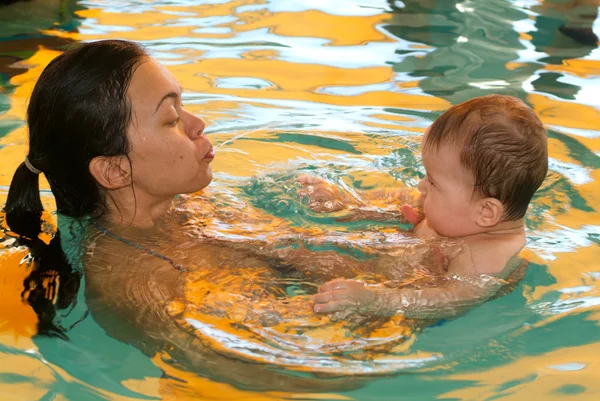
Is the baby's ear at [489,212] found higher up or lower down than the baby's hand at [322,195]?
higher up

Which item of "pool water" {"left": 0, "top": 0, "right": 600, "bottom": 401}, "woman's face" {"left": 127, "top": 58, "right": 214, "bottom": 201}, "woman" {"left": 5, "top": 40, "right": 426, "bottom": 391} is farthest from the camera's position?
"woman's face" {"left": 127, "top": 58, "right": 214, "bottom": 201}

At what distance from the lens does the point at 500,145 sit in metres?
2.53

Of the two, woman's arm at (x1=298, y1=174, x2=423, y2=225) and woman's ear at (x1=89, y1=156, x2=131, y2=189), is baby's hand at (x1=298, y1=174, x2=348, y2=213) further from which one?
woman's ear at (x1=89, y1=156, x2=131, y2=189)

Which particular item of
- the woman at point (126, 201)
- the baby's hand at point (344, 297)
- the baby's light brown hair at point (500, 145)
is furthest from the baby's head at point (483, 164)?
the baby's hand at point (344, 297)

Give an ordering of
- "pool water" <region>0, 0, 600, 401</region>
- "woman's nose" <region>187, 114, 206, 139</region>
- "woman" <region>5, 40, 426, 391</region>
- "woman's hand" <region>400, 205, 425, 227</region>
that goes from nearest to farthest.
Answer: "pool water" <region>0, 0, 600, 401</region>
"woman" <region>5, 40, 426, 391</region>
"woman's nose" <region>187, 114, 206, 139</region>
"woman's hand" <region>400, 205, 425, 227</region>

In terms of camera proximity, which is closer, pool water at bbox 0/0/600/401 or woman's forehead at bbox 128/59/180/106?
pool water at bbox 0/0/600/401

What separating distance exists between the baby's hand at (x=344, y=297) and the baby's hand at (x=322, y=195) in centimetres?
78

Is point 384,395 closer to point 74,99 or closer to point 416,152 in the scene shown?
point 74,99

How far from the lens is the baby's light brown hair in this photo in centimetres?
253

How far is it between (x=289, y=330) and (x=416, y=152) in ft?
5.17

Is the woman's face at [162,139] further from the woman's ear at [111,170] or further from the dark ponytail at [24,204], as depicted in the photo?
the dark ponytail at [24,204]

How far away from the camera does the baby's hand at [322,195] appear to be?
3.13 m

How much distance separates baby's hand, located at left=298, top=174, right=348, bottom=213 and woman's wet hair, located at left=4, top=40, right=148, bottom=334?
0.86 metres

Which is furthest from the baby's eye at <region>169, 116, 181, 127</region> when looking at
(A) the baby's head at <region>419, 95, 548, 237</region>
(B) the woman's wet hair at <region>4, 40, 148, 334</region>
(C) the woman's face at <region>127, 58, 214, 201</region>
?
(A) the baby's head at <region>419, 95, 548, 237</region>
